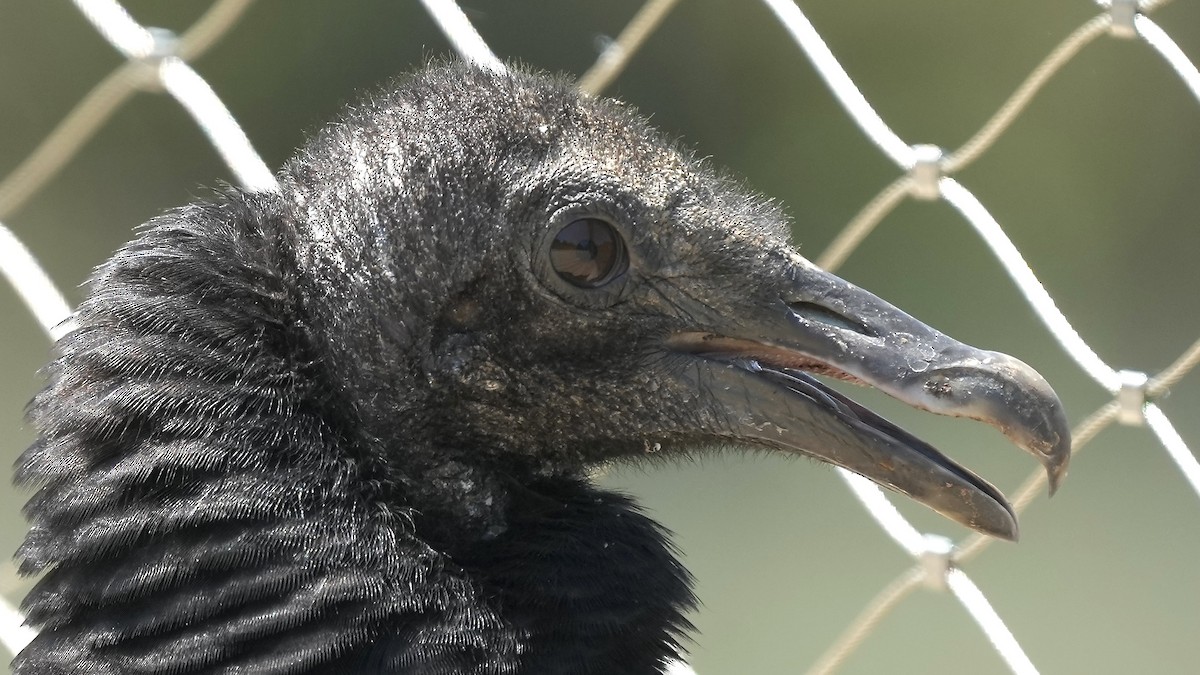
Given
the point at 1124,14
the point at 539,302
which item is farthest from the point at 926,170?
the point at 539,302

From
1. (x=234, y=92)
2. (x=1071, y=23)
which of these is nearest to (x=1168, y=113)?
(x=1071, y=23)

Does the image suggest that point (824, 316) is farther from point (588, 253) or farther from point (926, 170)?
point (926, 170)

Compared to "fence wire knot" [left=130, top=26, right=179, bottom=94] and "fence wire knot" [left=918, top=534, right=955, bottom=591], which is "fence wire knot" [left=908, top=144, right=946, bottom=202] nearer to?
"fence wire knot" [left=918, top=534, right=955, bottom=591]

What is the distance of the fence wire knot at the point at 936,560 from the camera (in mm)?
1663

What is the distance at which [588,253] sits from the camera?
1.12 metres

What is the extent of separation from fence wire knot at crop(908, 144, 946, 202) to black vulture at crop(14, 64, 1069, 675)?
533 millimetres

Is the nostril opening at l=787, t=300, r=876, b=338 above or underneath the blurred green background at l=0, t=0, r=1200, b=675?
underneath

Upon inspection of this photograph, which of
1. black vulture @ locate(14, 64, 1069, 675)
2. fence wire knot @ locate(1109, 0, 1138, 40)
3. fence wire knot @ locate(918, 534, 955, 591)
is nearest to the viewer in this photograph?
black vulture @ locate(14, 64, 1069, 675)

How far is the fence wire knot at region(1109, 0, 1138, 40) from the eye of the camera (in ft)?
4.97

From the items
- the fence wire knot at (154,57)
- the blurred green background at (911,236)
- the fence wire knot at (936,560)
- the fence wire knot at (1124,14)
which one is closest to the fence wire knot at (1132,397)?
the fence wire knot at (936,560)

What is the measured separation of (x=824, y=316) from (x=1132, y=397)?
58 cm

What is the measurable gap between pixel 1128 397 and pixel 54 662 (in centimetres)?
111

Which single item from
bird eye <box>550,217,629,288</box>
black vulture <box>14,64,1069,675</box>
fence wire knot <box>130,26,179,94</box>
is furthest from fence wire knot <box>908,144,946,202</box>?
fence wire knot <box>130,26,179,94</box>

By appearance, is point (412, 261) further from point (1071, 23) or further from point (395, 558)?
point (1071, 23)
